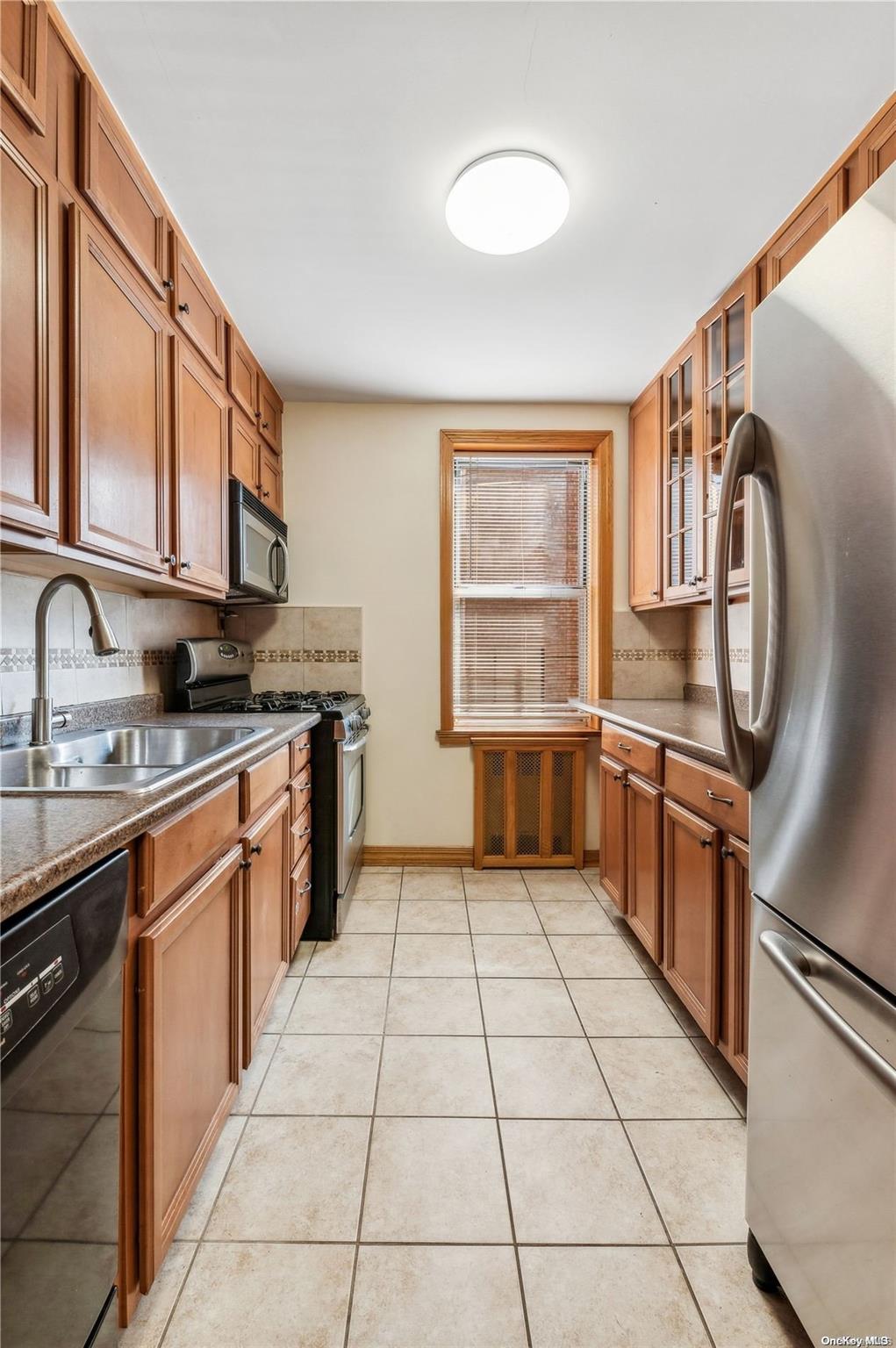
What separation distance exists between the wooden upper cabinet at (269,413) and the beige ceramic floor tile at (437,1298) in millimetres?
2917

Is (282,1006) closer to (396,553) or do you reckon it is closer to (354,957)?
(354,957)

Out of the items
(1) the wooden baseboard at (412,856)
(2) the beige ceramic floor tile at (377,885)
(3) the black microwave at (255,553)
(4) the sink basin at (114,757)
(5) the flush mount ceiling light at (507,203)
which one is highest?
(5) the flush mount ceiling light at (507,203)

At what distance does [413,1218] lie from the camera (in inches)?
50.1

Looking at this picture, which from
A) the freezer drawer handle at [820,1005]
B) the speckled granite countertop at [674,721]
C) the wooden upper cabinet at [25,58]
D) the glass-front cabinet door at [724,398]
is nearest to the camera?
the freezer drawer handle at [820,1005]

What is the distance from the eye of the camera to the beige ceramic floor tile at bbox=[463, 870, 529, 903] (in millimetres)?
3012

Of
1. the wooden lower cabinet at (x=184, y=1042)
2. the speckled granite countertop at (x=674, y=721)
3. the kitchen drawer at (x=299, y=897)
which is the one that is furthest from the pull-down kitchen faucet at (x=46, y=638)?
the speckled granite countertop at (x=674, y=721)

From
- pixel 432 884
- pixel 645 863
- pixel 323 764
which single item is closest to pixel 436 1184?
pixel 645 863

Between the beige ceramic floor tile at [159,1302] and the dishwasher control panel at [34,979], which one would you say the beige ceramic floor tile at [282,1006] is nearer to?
the beige ceramic floor tile at [159,1302]

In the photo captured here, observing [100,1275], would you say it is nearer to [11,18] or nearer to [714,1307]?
[714,1307]

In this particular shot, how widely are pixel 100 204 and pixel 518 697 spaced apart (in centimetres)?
268

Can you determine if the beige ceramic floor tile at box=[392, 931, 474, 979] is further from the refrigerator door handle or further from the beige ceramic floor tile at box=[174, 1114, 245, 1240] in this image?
the refrigerator door handle

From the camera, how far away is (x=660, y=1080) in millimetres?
1700

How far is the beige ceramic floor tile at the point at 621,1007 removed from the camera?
1.93 metres

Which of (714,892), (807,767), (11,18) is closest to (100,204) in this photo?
(11,18)
